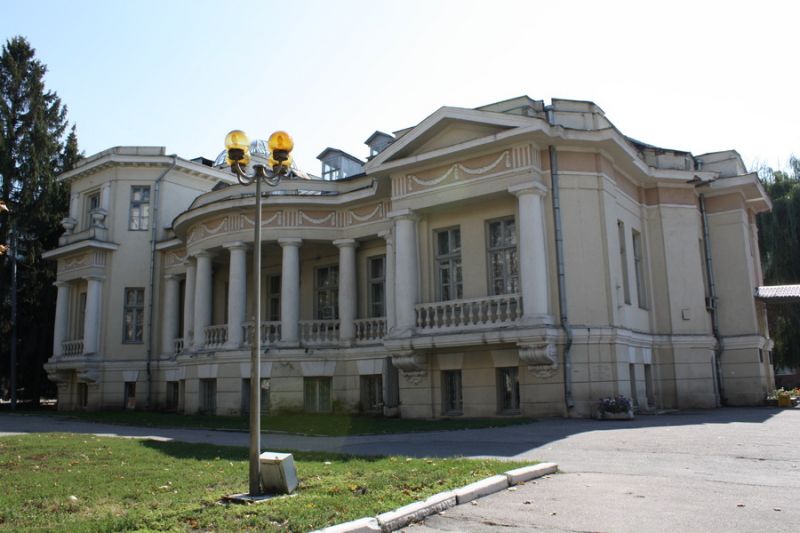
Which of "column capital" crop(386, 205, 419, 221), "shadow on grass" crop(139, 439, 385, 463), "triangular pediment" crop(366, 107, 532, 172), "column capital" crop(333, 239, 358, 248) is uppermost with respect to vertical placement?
"triangular pediment" crop(366, 107, 532, 172)

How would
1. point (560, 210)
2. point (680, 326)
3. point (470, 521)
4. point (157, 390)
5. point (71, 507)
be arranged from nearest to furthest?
point (470, 521) → point (71, 507) → point (560, 210) → point (680, 326) → point (157, 390)

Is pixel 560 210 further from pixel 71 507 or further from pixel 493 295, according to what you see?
pixel 71 507

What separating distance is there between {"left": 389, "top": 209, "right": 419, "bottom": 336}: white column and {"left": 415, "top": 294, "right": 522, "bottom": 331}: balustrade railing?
12.6 inches

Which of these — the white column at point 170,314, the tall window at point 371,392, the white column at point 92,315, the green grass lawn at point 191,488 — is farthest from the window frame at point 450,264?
the white column at point 92,315

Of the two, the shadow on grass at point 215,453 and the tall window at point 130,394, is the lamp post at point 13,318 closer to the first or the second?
the tall window at point 130,394

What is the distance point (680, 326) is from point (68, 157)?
3369cm

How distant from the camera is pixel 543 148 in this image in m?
18.7

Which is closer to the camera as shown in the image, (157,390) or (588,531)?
(588,531)

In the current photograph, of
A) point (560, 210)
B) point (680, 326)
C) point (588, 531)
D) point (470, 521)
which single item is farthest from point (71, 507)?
point (680, 326)

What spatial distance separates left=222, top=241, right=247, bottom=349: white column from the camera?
2331cm

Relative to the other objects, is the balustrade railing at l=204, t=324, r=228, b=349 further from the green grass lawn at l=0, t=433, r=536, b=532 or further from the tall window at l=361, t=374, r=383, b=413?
the green grass lawn at l=0, t=433, r=536, b=532

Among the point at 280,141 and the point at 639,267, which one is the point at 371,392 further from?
the point at 280,141

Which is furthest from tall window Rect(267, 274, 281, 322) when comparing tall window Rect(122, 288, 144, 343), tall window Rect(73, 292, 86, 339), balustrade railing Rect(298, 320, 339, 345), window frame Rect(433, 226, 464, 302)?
tall window Rect(73, 292, 86, 339)

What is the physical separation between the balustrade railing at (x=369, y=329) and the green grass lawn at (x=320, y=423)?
8.54 ft
